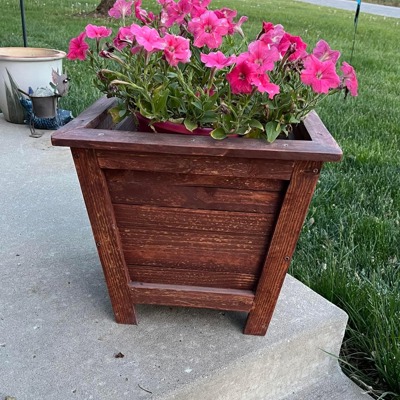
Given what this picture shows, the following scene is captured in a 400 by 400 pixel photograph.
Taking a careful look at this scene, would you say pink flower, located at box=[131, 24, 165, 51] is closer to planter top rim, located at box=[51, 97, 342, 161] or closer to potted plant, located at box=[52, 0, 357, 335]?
potted plant, located at box=[52, 0, 357, 335]

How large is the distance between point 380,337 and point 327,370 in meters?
0.17

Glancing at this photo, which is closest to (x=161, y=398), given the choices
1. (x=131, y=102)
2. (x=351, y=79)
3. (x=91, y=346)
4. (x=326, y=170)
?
(x=91, y=346)

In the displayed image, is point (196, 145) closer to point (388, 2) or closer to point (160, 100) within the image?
point (160, 100)

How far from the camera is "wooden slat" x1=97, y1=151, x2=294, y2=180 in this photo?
112 cm

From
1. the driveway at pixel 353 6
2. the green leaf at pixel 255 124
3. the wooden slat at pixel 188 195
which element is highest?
the green leaf at pixel 255 124

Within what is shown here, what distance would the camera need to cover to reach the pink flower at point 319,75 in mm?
1062

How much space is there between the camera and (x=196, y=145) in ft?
3.53

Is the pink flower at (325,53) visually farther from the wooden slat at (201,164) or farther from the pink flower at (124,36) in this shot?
the pink flower at (124,36)

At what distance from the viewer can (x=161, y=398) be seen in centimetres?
117

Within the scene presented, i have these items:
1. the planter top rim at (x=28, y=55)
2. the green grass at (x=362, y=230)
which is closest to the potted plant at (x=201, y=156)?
the green grass at (x=362, y=230)

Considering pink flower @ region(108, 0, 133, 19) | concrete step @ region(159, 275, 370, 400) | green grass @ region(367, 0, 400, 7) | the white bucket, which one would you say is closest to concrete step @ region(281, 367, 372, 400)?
concrete step @ region(159, 275, 370, 400)

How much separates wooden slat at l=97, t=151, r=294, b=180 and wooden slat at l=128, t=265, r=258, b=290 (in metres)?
0.28

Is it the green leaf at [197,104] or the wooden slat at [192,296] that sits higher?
the green leaf at [197,104]

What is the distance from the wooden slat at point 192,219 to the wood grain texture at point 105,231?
0.03m
